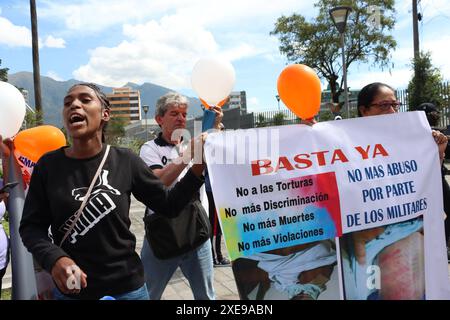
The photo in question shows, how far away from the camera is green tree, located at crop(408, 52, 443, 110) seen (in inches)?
642

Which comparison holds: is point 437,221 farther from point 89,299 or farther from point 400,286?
point 89,299

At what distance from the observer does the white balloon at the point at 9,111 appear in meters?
2.72

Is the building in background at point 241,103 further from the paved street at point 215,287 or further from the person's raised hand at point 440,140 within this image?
the person's raised hand at point 440,140

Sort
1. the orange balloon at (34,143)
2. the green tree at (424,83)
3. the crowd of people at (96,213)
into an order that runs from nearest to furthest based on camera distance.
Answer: the crowd of people at (96,213) < the orange balloon at (34,143) < the green tree at (424,83)

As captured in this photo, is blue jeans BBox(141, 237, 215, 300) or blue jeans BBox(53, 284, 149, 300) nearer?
blue jeans BBox(53, 284, 149, 300)

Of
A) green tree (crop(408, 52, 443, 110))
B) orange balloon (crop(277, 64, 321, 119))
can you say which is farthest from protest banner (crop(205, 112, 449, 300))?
green tree (crop(408, 52, 443, 110))

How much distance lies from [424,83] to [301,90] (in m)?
15.9

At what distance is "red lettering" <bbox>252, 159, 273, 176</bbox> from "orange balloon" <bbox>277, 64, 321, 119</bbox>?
65 centimetres

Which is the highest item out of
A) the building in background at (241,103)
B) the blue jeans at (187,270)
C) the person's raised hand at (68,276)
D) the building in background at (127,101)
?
the building in background at (127,101)

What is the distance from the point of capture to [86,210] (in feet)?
5.70

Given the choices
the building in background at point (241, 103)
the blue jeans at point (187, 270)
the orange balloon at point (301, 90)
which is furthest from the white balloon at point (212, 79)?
the building in background at point (241, 103)

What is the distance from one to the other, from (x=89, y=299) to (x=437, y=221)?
193 cm

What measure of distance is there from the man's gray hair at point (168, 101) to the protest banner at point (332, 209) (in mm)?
744

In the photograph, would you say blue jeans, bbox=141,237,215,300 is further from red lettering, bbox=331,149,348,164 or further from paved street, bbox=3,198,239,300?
paved street, bbox=3,198,239,300
